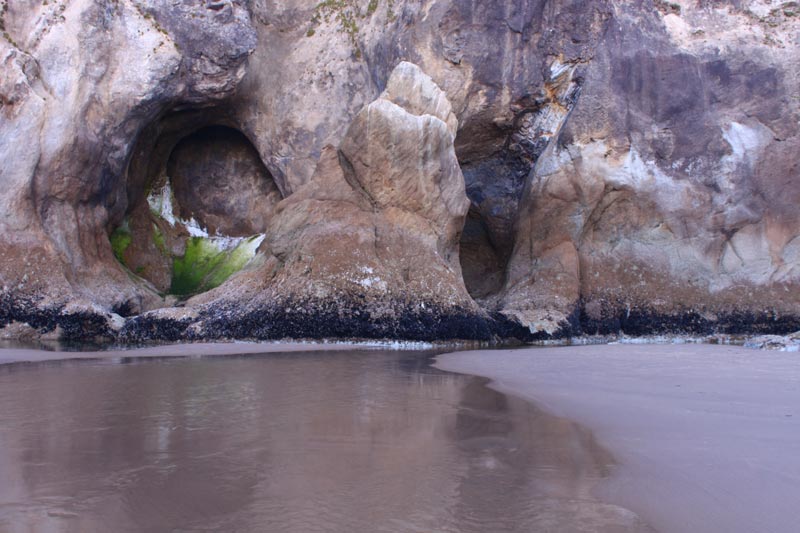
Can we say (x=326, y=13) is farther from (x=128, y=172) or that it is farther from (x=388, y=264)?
(x=388, y=264)

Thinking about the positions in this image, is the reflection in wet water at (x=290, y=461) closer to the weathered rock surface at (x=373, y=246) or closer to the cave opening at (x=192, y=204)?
the weathered rock surface at (x=373, y=246)

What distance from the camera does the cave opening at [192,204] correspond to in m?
13.3

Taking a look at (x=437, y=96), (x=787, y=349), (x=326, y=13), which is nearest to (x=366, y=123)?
(x=437, y=96)

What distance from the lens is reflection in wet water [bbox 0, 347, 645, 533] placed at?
7.31ft

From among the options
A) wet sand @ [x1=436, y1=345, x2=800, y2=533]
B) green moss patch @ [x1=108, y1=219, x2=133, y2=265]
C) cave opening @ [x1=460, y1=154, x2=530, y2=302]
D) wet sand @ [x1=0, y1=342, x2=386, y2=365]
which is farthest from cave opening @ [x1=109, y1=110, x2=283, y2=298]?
wet sand @ [x1=436, y1=345, x2=800, y2=533]

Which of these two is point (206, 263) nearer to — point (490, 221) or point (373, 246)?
point (373, 246)

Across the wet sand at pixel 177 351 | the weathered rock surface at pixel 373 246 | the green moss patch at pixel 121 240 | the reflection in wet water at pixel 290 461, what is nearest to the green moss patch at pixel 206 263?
the green moss patch at pixel 121 240

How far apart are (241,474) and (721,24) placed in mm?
13730

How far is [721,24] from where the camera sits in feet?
→ 42.9

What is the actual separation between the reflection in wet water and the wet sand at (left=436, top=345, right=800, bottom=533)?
166 millimetres

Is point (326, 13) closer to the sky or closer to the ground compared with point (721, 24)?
closer to the sky

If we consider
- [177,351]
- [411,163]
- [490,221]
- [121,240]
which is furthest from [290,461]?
[490,221]

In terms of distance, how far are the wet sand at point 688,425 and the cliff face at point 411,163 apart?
406 centimetres

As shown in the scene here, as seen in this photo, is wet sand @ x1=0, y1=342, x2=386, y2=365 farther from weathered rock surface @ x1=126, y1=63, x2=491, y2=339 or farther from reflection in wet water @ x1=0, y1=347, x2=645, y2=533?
reflection in wet water @ x1=0, y1=347, x2=645, y2=533
